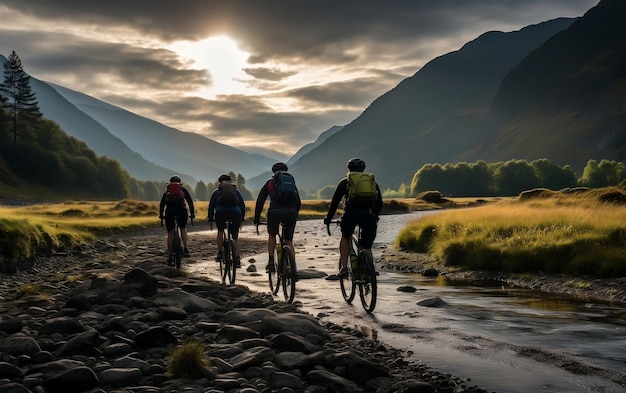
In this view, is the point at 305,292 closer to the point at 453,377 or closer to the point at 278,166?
the point at 278,166

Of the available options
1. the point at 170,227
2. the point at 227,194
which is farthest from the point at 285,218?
the point at 170,227

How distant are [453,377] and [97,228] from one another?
42554mm

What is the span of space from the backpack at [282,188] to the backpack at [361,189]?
1826 mm

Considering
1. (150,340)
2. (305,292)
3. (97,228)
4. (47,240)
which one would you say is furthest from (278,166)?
(97,228)

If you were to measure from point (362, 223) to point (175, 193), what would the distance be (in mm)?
8514

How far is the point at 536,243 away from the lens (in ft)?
69.8

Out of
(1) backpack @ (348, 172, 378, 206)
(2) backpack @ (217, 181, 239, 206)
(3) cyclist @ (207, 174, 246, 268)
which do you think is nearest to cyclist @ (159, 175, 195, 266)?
(3) cyclist @ (207, 174, 246, 268)

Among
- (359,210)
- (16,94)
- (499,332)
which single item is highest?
(16,94)

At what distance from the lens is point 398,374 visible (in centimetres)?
838

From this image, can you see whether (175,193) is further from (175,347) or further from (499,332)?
(499,332)

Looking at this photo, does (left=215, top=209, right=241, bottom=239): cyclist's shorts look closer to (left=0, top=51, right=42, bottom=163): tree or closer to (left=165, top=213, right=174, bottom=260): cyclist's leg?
(left=165, top=213, right=174, bottom=260): cyclist's leg

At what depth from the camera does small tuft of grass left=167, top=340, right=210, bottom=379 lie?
25.5 ft

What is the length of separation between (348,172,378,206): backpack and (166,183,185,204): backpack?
8.19 m

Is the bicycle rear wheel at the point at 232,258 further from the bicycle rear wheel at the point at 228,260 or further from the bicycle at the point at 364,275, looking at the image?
the bicycle at the point at 364,275
